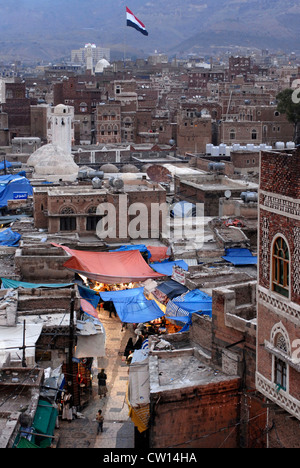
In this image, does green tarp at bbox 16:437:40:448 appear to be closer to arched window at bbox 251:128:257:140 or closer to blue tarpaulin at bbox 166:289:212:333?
blue tarpaulin at bbox 166:289:212:333

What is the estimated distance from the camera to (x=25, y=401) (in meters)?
15.0

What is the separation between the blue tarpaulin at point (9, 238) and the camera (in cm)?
2709

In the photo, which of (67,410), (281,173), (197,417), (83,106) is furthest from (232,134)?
(281,173)

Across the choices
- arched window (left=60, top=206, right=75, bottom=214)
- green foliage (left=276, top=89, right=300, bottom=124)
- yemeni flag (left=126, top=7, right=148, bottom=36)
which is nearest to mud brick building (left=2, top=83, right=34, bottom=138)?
yemeni flag (left=126, top=7, right=148, bottom=36)

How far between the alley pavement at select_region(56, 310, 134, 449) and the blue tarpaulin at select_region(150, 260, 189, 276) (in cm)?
358

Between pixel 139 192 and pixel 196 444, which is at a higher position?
pixel 139 192

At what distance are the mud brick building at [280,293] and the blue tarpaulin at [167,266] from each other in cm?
1106

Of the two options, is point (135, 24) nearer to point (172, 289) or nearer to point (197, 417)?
point (172, 289)

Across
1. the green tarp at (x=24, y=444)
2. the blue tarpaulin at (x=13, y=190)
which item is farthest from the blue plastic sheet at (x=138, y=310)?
the blue tarpaulin at (x=13, y=190)

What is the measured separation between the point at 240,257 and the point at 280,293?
507 inches

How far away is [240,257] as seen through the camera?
2523cm

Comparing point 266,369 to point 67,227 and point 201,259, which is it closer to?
point 201,259
